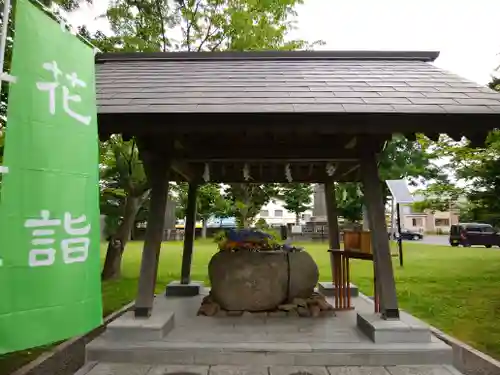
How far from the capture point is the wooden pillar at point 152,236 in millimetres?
4895

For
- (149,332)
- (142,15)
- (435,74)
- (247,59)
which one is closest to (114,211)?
(142,15)

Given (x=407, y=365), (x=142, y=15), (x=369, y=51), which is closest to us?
(x=407, y=365)

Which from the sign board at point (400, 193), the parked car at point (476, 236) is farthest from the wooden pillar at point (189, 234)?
the parked car at point (476, 236)

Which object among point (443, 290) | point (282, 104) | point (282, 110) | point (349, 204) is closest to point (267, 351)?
point (282, 110)

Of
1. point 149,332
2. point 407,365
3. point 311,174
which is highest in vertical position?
point 311,174

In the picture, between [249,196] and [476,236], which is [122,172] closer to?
[249,196]

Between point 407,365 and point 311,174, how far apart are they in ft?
14.2

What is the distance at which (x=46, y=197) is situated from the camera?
248 centimetres

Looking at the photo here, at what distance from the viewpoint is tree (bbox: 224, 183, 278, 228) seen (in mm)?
20852

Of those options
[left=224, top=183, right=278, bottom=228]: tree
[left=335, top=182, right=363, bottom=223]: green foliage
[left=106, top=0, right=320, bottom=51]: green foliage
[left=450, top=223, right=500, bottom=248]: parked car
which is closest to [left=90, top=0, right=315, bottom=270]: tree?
[left=106, top=0, right=320, bottom=51]: green foliage

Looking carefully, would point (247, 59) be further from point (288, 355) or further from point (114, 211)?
point (114, 211)

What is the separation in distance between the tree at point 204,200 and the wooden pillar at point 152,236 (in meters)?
5.86

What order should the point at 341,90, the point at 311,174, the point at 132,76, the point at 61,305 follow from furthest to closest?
the point at 311,174 → the point at 132,76 → the point at 341,90 → the point at 61,305

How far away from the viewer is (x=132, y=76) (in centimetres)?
583
